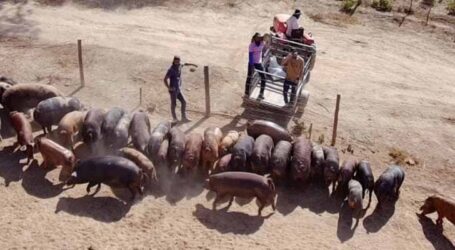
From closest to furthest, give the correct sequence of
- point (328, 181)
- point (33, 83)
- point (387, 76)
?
point (328, 181), point (33, 83), point (387, 76)

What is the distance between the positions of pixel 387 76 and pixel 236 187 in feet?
29.8

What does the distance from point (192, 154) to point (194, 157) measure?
0.31ft

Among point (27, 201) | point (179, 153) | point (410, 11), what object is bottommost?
point (27, 201)

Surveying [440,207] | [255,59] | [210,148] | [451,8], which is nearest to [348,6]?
[451,8]

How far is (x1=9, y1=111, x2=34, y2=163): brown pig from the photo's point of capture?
1479cm

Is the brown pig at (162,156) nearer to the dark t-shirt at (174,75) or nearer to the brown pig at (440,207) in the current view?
the dark t-shirt at (174,75)

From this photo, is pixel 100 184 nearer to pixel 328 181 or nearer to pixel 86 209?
pixel 86 209

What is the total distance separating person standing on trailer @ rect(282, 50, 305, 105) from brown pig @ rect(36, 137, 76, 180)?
6.62 meters

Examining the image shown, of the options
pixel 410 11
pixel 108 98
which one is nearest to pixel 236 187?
pixel 108 98

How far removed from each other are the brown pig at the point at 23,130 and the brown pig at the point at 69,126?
81 cm

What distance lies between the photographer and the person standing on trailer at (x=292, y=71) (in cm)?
1628

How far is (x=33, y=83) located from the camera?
1769 cm

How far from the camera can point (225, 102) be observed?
1808cm

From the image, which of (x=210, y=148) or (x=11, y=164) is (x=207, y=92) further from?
(x=11, y=164)
